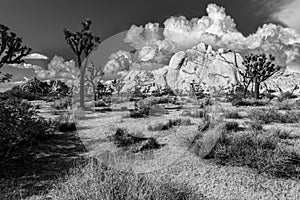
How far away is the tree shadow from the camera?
3.76 m

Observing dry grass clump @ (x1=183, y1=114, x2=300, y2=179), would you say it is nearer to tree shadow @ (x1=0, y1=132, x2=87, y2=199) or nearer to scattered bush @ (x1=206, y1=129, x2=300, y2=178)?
scattered bush @ (x1=206, y1=129, x2=300, y2=178)

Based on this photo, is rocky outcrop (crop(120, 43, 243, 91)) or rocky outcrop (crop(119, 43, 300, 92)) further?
rocky outcrop (crop(120, 43, 243, 91))

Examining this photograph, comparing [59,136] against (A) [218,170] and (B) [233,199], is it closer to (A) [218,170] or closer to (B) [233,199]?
(A) [218,170]

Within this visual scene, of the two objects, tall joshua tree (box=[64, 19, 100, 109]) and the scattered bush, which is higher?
tall joshua tree (box=[64, 19, 100, 109])

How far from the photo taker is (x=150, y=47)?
852cm

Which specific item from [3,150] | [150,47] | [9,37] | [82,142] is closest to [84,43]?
[9,37]

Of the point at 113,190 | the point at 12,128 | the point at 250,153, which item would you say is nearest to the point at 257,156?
the point at 250,153

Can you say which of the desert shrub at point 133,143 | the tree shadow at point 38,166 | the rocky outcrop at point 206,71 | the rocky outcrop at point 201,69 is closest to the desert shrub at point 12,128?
the tree shadow at point 38,166

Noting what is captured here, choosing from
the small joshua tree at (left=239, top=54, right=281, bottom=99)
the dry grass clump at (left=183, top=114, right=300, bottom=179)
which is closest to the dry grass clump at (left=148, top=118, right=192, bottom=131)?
the dry grass clump at (left=183, top=114, right=300, bottom=179)

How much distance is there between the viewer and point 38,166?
488cm

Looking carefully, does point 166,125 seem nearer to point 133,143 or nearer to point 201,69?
point 133,143

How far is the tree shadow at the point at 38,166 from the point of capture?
148 inches

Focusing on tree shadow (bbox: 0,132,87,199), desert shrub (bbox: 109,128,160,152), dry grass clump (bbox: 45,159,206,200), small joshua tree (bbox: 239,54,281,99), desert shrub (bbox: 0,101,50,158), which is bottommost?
tree shadow (bbox: 0,132,87,199)

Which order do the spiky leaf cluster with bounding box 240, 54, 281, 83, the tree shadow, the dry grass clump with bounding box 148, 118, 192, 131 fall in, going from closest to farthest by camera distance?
the tree shadow, the dry grass clump with bounding box 148, 118, 192, 131, the spiky leaf cluster with bounding box 240, 54, 281, 83
